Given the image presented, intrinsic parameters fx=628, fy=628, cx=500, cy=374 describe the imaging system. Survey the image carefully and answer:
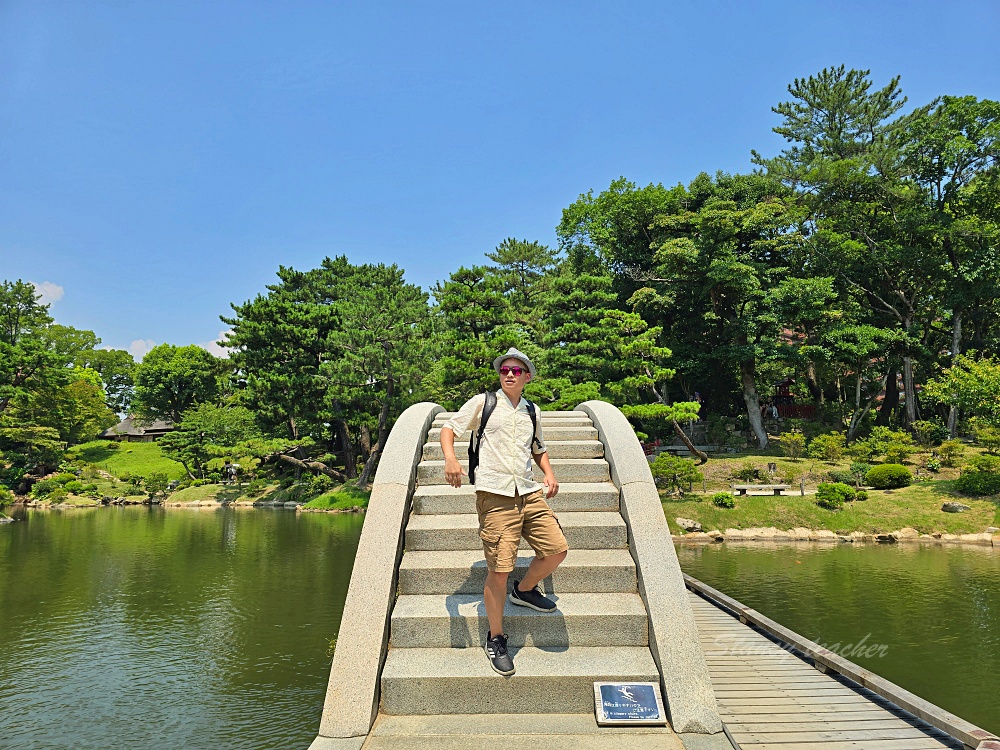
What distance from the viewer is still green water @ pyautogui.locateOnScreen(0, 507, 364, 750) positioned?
7.07 metres

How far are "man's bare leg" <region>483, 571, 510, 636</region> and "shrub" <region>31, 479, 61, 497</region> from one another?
1655 inches

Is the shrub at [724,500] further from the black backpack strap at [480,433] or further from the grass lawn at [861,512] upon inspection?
the black backpack strap at [480,433]

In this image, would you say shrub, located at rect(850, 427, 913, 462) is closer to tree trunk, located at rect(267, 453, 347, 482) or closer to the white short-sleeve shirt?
tree trunk, located at rect(267, 453, 347, 482)

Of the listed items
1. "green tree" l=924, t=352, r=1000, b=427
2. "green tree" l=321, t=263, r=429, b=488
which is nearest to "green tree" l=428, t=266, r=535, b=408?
"green tree" l=321, t=263, r=429, b=488

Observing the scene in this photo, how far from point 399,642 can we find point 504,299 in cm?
2296

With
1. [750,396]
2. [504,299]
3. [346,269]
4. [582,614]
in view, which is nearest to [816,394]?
[750,396]

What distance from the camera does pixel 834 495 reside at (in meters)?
21.8

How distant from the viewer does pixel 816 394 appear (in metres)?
35.7

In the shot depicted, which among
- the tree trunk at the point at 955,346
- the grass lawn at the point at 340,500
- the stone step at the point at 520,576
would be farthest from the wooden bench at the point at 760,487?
the stone step at the point at 520,576

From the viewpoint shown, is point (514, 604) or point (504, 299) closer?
point (514, 604)

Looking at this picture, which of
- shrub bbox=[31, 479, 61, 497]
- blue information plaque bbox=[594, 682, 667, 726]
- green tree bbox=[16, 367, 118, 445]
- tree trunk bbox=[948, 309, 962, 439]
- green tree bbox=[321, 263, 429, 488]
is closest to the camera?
blue information plaque bbox=[594, 682, 667, 726]

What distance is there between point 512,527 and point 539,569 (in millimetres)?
432

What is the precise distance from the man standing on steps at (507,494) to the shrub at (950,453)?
27.1 metres

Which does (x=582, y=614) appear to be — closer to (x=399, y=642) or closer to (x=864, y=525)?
(x=399, y=642)
